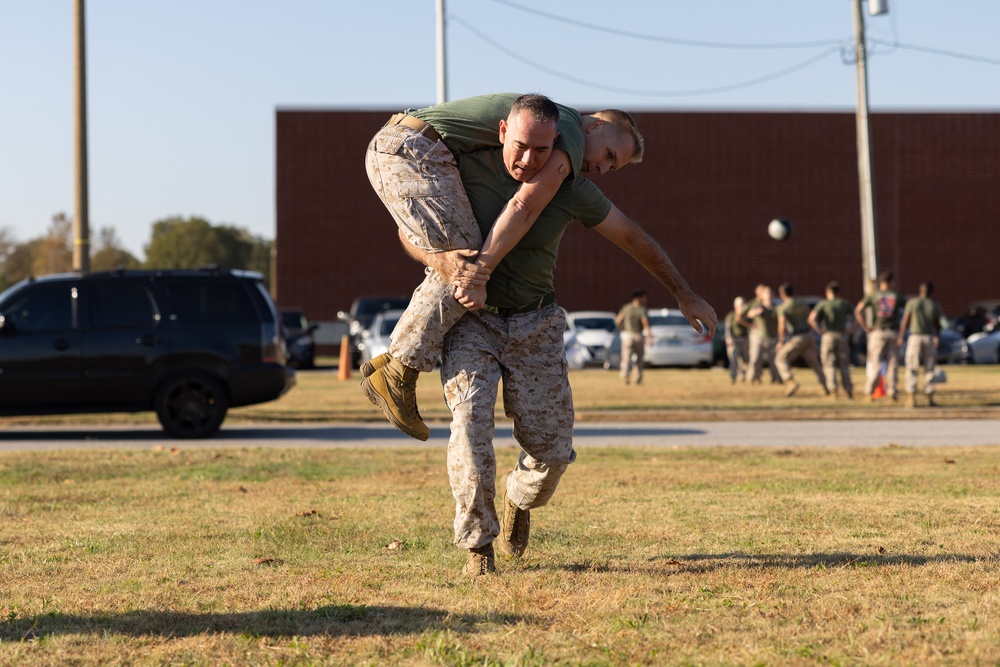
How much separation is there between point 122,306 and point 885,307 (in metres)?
A: 10.8

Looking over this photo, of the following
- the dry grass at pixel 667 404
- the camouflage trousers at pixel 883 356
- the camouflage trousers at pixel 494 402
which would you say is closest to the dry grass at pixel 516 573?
the camouflage trousers at pixel 494 402

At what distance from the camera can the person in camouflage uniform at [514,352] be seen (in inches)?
219

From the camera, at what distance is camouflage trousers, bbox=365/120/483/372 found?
17.8ft

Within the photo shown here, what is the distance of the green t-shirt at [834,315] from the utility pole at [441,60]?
8338 mm

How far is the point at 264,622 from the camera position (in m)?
4.78

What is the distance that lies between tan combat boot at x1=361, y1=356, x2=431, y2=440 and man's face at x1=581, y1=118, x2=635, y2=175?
44.2 inches

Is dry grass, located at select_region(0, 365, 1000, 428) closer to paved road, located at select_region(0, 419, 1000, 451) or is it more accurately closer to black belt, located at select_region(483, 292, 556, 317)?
paved road, located at select_region(0, 419, 1000, 451)

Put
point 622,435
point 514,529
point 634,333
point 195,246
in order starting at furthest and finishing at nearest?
point 195,246 < point 634,333 < point 622,435 < point 514,529

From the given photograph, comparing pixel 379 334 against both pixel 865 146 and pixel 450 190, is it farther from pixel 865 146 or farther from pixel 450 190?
pixel 450 190

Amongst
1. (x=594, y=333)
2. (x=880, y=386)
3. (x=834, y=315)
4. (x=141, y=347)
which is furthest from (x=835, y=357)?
(x=594, y=333)

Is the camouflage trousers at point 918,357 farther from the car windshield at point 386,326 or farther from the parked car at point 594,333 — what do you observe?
the parked car at point 594,333

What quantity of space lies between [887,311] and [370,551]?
1466cm

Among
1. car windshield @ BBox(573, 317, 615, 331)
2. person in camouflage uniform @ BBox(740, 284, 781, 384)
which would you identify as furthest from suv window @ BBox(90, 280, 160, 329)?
car windshield @ BBox(573, 317, 615, 331)

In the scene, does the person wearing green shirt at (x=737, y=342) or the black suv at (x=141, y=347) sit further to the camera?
the person wearing green shirt at (x=737, y=342)
